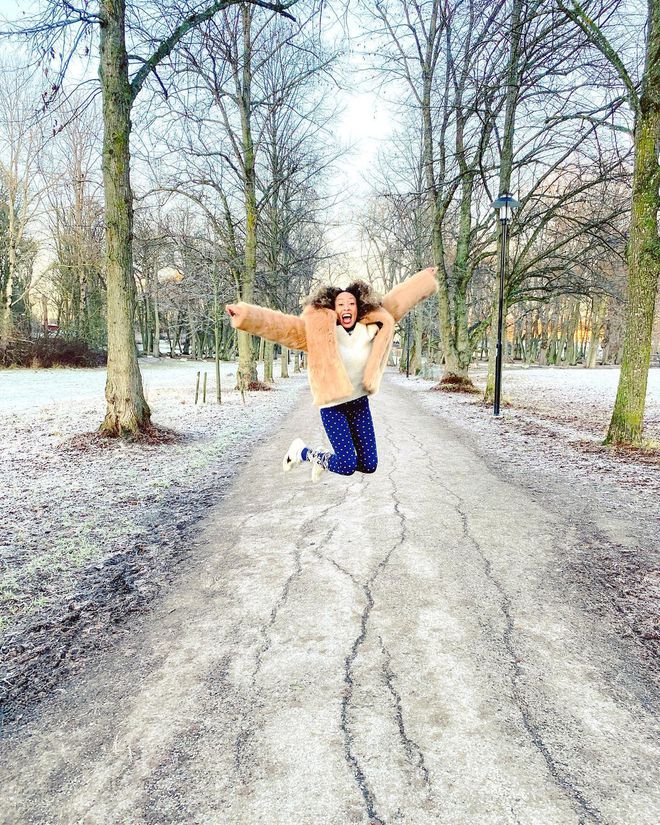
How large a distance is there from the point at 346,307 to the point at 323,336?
248 millimetres

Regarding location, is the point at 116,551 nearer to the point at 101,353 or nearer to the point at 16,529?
the point at 16,529

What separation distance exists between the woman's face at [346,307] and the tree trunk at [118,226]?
18.2 feet

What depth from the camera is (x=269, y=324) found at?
3.04 metres

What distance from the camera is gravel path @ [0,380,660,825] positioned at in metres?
1.66

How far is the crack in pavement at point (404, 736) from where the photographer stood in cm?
178

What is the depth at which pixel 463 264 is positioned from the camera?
16.8 meters

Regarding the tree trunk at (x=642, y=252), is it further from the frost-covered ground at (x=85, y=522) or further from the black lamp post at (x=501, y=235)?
the frost-covered ground at (x=85, y=522)

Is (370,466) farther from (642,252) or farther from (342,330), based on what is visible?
(642,252)

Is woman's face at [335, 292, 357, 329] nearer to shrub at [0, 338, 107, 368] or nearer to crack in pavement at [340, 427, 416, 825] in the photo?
crack in pavement at [340, 427, 416, 825]

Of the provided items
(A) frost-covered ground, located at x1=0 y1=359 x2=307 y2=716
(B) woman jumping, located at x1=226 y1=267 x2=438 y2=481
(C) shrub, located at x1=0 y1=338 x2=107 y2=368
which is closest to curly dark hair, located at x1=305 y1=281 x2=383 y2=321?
(B) woman jumping, located at x1=226 y1=267 x2=438 y2=481

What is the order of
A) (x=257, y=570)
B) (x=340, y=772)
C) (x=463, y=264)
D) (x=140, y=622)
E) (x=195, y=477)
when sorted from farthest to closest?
(x=463, y=264) → (x=195, y=477) → (x=257, y=570) → (x=140, y=622) → (x=340, y=772)

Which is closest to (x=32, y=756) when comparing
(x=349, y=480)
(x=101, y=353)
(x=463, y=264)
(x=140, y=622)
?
(x=140, y=622)

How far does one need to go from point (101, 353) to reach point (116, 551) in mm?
31636

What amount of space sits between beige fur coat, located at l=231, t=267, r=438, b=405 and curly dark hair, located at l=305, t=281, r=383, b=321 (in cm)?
4
